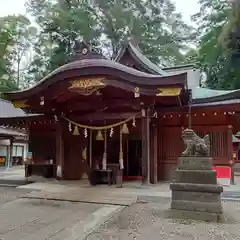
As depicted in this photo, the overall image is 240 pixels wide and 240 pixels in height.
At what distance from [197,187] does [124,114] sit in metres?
4.75

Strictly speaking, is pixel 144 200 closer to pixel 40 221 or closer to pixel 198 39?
pixel 40 221

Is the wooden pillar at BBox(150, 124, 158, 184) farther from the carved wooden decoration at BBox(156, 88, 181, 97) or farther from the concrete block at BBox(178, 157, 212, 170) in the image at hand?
the concrete block at BBox(178, 157, 212, 170)

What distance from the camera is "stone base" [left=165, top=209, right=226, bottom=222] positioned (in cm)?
605

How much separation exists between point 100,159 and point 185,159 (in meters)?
6.04

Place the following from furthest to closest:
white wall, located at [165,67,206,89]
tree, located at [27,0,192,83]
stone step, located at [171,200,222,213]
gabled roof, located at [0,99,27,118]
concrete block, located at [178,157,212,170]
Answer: tree, located at [27,0,192,83], gabled roof, located at [0,99,27,118], white wall, located at [165,67,206,89], concrete block, located at [178,157,212,170], stone step, located at [171,200,222,213]

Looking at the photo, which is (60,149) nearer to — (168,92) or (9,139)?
(168,92)

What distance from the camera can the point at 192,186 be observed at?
21.0 ft

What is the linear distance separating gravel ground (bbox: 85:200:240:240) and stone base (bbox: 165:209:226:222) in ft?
0.58

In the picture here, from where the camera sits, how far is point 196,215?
6.23 metres

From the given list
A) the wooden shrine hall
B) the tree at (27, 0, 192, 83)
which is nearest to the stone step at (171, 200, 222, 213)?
the wooden shrine hall

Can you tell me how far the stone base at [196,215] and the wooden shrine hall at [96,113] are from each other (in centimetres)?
325

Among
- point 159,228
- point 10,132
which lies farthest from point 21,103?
point 10,132

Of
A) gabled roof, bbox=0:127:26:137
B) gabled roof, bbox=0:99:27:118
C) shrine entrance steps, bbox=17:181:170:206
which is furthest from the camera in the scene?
gabled roof, bbox=0:99:27:118

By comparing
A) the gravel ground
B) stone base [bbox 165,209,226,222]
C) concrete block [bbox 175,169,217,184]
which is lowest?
the gravel ground
